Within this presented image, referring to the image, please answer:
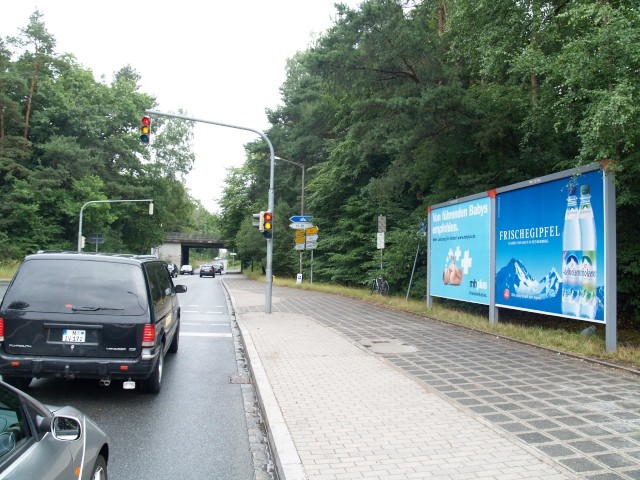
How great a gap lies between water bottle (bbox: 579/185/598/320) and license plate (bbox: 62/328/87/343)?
7.75 metres

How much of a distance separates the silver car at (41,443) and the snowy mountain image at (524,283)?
8879 mm

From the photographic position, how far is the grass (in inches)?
318

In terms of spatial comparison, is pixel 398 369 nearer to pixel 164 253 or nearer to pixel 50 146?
pixel 50 146

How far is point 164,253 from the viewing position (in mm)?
89688

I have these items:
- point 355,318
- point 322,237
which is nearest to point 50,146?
point 322,237

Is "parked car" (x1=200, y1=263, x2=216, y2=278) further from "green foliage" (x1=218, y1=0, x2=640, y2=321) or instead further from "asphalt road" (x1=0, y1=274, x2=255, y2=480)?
"asphalt road" (x1=0, y1=274, x2=255, y2=480)

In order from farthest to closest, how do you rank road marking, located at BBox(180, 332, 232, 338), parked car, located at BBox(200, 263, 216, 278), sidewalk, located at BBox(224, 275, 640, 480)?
1. parked car, located at BBox(200, 263, 216, 278)
2. road marking, located at BBox(180, 332, 232, 338)
3. sidewalk, located at BBox(224, 275, 640, 480)

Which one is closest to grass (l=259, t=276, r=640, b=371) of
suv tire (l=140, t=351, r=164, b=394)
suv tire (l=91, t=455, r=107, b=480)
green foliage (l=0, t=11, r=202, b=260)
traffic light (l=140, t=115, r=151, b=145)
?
suv tire (l=140, t=351, r=164, b=394)

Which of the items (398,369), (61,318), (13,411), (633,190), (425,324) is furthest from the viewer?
(425,324)

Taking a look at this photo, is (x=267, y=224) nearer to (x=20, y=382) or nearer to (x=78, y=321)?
(x=20, y=382)

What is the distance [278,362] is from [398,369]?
190 cm

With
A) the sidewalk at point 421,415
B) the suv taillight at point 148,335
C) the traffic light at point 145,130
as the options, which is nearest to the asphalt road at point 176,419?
the sidewalk at point 421,415

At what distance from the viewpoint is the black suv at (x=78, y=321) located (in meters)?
5.80

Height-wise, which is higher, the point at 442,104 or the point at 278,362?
the point at 442,104
